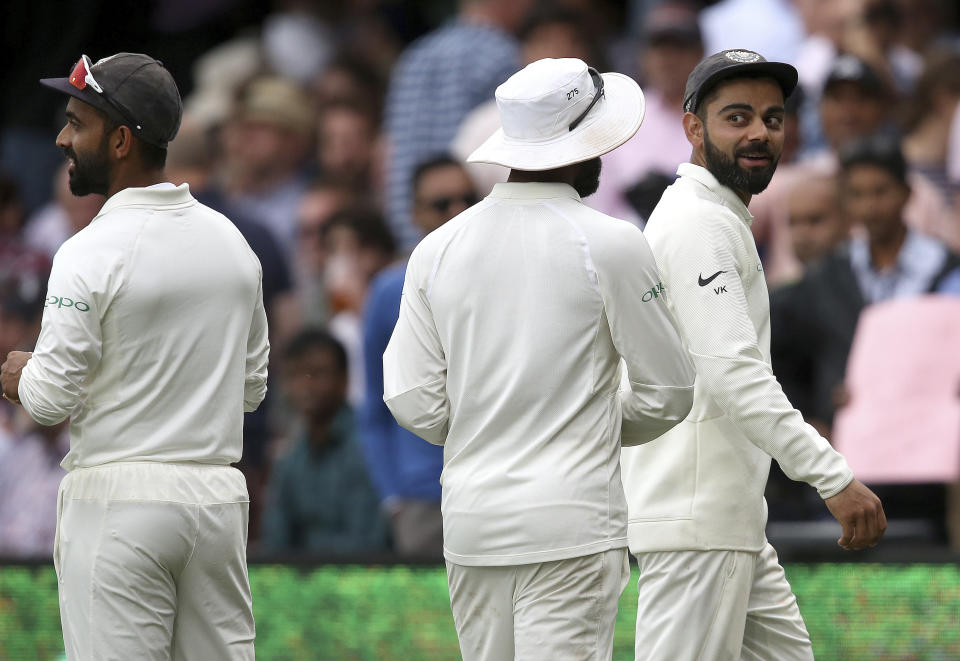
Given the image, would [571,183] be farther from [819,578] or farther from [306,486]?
[306,486]

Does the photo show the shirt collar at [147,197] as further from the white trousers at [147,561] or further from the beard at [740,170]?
the beard at [740,170]

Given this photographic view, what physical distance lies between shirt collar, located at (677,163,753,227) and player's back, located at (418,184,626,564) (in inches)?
24.0

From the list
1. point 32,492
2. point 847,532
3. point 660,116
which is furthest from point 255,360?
point 32,492

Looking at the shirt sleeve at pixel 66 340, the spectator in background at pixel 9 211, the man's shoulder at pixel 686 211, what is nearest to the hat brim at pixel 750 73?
the man's shoulder at pixel 686 211

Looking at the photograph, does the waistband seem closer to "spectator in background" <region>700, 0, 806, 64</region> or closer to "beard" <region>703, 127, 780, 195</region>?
"beard" <region>703, 127, 780, 195</region>

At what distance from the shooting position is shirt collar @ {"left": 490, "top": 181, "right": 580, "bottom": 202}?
4.03 metres

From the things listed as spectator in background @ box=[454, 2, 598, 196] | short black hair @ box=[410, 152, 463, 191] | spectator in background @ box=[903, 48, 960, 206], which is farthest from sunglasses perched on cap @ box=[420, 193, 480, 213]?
spectator in background @ box=[903, 48, 960, 206]

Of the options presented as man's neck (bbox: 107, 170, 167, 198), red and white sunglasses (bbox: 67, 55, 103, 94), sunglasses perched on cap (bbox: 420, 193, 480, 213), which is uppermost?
red and white sunglasses (bbox: 67, 55, 103, 94)

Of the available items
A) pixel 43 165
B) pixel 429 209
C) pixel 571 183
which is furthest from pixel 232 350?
pixel 43 165

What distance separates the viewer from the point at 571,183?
13.4 ft

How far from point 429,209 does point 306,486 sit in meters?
1.48

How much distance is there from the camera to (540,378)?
153 inches

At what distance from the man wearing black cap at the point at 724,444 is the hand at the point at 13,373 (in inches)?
63.9

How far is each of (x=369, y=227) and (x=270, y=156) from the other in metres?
1.57
